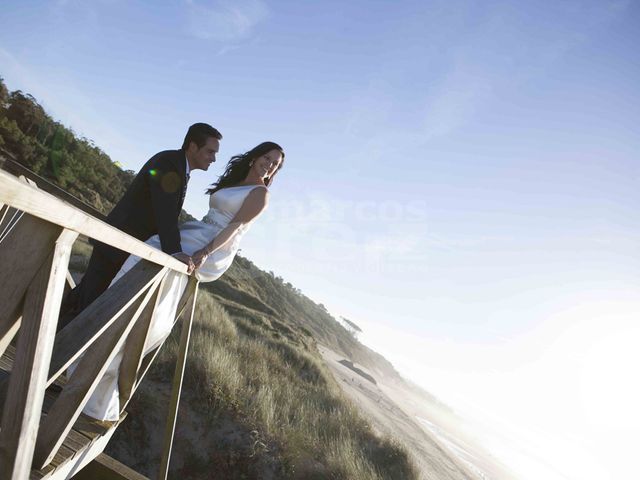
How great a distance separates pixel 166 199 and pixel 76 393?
1331 mm

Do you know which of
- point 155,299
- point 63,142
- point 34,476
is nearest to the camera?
point 34,476

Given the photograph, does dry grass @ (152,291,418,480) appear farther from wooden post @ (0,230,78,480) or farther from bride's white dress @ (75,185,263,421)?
wooden post @ (0,230,78,480)

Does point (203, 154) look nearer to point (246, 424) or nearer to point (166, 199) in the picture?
point (166, 199)

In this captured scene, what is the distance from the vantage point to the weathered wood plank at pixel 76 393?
1795 mm

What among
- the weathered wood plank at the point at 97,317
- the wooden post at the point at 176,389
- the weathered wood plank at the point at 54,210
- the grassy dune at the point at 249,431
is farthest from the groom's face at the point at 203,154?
the grassy dune at the point at 249,431

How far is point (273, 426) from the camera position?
5.86 m

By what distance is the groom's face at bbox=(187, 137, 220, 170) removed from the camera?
3.01 m

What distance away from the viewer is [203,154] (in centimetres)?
303

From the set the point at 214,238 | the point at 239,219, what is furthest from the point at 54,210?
the point at 239,219

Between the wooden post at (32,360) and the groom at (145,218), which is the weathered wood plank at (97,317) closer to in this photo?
the wooden post at (32,360)

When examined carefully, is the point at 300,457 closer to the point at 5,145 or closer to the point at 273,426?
the point at 273,426

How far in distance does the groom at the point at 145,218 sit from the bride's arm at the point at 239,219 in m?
0.17

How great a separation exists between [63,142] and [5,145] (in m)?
6.74

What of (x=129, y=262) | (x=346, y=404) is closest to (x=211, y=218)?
(x=129, y=262)
